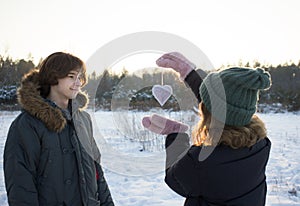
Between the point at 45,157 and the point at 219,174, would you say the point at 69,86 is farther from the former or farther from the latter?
the point at 219,174

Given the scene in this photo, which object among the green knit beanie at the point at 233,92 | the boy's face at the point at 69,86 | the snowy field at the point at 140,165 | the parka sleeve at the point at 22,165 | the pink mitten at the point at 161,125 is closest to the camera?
the green knit beanie at the point at 233,92

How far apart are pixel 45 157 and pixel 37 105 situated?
28 cm

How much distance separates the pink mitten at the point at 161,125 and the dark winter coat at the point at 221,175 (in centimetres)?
5

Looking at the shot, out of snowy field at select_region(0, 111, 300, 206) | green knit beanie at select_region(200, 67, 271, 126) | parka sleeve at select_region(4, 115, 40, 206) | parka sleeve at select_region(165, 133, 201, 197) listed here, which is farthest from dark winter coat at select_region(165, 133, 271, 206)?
parka sleeve at select_region(4, 115, 40, 206)

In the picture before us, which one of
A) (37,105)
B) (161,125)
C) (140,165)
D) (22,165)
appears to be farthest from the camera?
(140,165)

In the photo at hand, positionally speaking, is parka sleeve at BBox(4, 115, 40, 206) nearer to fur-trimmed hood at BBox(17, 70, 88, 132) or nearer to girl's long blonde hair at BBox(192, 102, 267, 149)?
fur-trimmed hood at BBox(17, 70, 88, 132)

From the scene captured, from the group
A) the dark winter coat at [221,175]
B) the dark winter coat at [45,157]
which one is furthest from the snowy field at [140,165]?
the dark winter coat at [221,175]

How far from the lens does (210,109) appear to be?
1.27 meters

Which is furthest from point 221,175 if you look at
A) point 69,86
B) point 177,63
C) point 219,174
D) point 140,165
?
point 69,86

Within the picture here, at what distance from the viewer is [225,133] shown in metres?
1.25

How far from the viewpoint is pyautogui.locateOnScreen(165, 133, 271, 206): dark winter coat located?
1.23 meters

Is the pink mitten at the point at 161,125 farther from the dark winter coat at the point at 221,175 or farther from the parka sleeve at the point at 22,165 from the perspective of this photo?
the parka sleeve at the point at 22,165

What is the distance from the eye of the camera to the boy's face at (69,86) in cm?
177

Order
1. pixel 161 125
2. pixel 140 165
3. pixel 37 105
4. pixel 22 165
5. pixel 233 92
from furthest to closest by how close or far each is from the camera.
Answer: pixel 140 165 < pixel 37 105 < pixel 22 165 < pixel 161 125 < pixel 233 92
